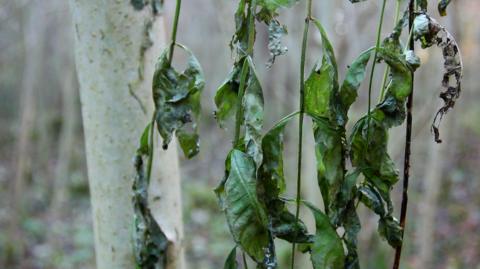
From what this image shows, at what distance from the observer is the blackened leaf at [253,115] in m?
0.52

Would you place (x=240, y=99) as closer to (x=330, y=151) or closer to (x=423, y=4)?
(x=330, y=151)

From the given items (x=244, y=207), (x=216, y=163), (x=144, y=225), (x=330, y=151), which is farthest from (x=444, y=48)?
(x=216, y=163)

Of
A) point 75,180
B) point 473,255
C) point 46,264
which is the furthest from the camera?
point 75,180

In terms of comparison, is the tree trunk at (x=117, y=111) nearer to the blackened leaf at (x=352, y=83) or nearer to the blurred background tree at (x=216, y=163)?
the blackened leaf at (x=352, y=83)

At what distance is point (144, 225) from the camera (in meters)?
0.68

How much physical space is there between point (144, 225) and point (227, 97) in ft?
0.66

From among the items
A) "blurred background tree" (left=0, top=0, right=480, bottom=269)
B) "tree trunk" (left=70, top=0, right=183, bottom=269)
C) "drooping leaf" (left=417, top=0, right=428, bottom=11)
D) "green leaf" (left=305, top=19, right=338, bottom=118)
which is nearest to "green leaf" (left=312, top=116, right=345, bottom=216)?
"green leaf" (left=305, top=19, right=338, bottom=118)

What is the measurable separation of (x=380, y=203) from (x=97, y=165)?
1.43 ft

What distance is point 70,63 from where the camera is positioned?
25.3ft

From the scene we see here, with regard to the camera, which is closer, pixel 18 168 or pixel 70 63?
pixel 18 168

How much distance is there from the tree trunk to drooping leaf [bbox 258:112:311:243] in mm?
298

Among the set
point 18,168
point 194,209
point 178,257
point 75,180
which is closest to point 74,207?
point 75,180

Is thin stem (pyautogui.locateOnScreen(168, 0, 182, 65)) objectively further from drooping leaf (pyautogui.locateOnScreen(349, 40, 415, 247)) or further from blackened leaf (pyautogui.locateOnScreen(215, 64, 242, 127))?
drooping leaf (pyautogui.locateOnScreen(349, 40, 415, 247))

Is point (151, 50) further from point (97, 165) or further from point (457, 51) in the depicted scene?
point (457, 51)
